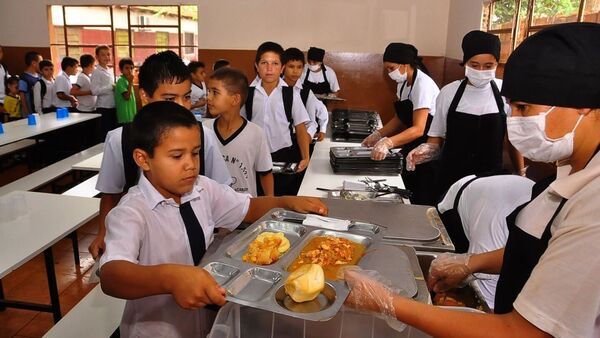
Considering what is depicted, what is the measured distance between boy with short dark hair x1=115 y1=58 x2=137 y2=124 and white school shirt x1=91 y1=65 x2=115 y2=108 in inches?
10.5

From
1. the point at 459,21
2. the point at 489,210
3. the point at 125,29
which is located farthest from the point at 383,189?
the point at 125,29

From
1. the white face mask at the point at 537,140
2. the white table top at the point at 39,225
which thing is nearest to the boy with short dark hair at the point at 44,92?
the white table top at the point at 39,225

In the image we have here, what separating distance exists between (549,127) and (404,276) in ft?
1.63

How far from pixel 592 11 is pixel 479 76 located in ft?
2.35

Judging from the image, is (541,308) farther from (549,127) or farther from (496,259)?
(496,259)

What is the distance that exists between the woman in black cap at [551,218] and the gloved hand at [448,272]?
0.32 metres

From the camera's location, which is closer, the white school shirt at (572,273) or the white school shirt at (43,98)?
the white school shirt at (572,273)

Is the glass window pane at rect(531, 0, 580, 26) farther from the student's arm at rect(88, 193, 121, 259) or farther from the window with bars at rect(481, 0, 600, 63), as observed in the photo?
the student's arm at rect(88, 193, 121, 259)

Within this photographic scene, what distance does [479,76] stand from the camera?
105 inches

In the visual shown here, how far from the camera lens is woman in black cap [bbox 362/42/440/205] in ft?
10.2

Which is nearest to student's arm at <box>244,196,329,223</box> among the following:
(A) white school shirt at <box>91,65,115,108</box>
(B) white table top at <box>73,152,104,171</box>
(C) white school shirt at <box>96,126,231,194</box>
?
(C) white school shirt at <box>96,126,231,194</box>

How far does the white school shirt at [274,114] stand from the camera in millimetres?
3107

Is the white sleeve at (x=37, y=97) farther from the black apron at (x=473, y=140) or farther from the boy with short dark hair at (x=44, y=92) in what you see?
the black apron at (x=473, y=140)

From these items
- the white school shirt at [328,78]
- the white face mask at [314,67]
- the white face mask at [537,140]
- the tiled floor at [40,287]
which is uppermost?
the white face mask at [314,67]
